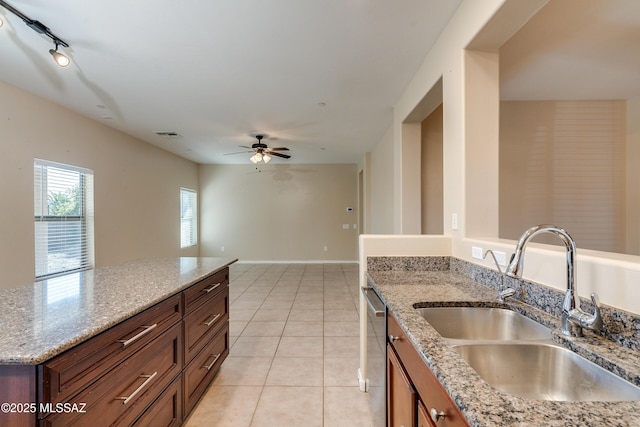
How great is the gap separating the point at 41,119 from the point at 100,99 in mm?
697

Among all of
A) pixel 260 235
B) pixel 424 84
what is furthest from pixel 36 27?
pixel 260 235

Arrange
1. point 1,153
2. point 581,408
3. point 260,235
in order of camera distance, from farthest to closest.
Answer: point 260,235 < point 1,153 < point 581,408

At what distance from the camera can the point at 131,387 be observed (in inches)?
Result: 47.8

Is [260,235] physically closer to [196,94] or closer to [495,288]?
[196,94]

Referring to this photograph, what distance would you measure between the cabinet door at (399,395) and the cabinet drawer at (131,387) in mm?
1152

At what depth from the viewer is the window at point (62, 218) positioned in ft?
10.6

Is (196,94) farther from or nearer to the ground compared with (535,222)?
farther from the ground

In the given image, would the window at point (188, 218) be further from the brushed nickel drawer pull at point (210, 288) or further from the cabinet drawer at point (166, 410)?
the cabinet drawer at point (166, 410)

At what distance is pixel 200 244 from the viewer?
24.7ft

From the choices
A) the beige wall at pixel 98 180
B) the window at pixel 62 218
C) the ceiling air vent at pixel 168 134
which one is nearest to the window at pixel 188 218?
the beige wall at pixel 98 180

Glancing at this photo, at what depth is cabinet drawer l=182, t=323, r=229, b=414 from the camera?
1694 mm

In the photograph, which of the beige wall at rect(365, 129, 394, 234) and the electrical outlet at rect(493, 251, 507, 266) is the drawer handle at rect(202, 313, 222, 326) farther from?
the beige wall at rect(365, 129, 394, 234)

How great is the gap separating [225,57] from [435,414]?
2755 mm

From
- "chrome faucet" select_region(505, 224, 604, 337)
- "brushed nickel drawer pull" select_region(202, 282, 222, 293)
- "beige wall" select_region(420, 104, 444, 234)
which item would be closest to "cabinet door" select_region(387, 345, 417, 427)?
"chrome faucet" select_region(505, 224, 604, 337)
